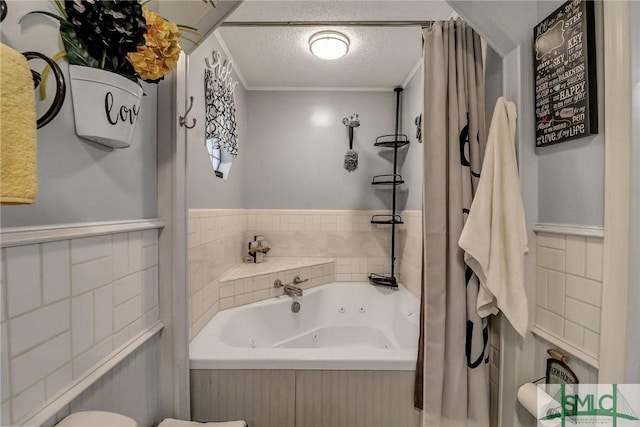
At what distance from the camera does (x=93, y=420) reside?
63 centimetres

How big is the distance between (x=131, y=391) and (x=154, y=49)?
1.03m

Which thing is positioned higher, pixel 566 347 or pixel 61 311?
pixel 61 311

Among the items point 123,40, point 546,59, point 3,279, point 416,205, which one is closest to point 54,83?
point 123,40

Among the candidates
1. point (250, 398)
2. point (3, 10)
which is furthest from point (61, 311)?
point (250, 398)

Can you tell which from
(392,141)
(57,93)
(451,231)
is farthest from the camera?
(392,141)

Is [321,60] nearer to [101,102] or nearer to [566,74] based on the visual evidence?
[566,74]

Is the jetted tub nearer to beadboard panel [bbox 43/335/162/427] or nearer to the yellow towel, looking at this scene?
beadboard panel [bbox 43/335/162/427]

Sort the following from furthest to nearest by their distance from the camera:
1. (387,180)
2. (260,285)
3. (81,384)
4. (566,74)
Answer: (387,180), (260,285), (566,74), (81,384)

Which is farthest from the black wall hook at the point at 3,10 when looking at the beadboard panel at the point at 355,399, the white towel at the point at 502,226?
the beadboard panel at the point at 355,399

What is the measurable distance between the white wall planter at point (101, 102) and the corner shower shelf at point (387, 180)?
1.98 m

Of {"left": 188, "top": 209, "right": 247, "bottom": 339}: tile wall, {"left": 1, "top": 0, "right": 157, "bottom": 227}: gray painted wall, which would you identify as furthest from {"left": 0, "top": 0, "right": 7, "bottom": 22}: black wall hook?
{"left": 188, "top": 209, "right": 247, "bottom": 339}: tile wall

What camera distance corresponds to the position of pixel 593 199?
79 cm

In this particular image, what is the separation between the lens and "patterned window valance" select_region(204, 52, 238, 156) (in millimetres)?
1635

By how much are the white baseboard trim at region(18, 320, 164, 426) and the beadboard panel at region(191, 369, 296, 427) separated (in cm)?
46
